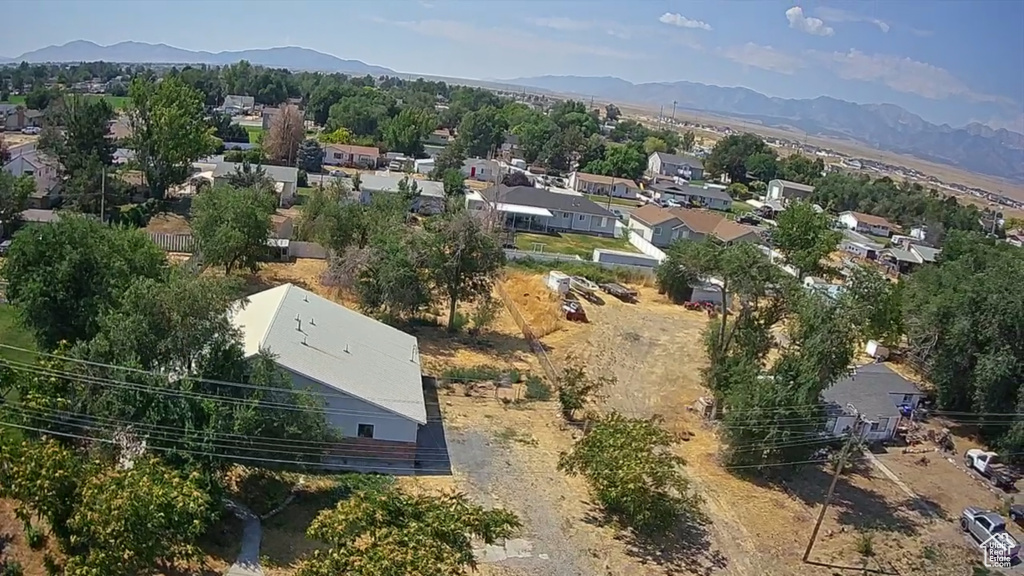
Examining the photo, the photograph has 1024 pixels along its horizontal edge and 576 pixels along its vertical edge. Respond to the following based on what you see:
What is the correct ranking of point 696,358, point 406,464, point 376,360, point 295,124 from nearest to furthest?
point 406,464
point 376,360
point 696,358
point 295,124

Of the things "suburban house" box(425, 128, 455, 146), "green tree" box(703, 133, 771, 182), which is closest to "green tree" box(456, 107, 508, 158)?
"suburban house" box(425, 128, 455, 146)

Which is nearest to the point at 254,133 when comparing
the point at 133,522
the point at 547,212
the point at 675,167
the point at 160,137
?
the point at 160,137

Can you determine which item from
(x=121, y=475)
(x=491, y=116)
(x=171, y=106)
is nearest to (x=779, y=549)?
(x=121, y=475)

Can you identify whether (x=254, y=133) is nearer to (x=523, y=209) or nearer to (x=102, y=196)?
(x=523, y=209)

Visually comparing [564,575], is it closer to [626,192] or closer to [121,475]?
[121,475]

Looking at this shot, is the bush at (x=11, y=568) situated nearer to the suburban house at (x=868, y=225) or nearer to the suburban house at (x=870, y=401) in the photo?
the suburban house at (x=870, y=401)

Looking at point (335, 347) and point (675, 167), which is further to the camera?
point (675, 167)

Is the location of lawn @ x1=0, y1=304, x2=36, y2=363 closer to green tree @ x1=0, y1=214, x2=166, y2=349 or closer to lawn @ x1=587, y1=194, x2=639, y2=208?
green tree @ x1=0, y1=214, x2=166, y2=349

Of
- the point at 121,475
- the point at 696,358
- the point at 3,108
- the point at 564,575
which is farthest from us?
the point at 3,108
